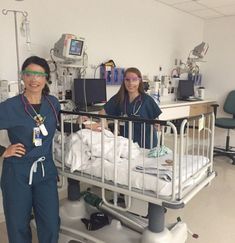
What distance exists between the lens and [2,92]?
7.95 feet

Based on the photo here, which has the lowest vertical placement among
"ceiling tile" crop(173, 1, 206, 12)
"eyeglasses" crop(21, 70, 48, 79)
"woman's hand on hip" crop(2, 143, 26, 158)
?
"woman's hand on hip" crop(2, 143, 26, 158)

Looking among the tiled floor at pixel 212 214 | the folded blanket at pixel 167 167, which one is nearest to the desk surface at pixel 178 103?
the tiled floor at pixel 212 214

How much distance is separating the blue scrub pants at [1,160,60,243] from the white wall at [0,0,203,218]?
124 centimetres

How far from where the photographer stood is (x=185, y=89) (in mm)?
4867

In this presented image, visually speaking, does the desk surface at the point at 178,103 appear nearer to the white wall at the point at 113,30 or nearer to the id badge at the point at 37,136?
the white wall at the point at 113,30

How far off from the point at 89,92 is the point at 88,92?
0.5 inches

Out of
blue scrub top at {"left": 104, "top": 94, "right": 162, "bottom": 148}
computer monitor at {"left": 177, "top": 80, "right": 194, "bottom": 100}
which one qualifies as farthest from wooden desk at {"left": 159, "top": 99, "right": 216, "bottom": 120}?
blue scrub top at {"left": 104, "top": 94, "right": 162, "bottom": 148}

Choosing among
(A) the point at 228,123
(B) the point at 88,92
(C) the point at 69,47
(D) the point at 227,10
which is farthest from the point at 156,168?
(D) the point at 227,10

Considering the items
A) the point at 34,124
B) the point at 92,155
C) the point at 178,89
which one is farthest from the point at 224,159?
the point at 34,124

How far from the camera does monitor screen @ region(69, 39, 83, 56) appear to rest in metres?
2.81

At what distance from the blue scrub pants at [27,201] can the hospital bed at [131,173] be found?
203mm

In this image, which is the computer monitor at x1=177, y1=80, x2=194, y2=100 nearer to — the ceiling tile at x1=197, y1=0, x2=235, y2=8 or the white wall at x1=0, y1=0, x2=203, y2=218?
the white wall at x1=0, y1=0, x2=203, y2=218

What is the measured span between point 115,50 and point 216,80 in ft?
8.00

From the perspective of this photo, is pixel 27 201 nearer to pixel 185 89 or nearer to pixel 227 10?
pixel 185 89
